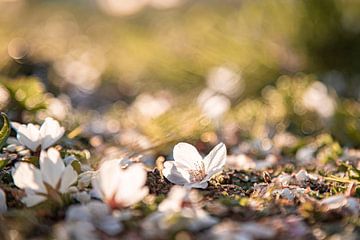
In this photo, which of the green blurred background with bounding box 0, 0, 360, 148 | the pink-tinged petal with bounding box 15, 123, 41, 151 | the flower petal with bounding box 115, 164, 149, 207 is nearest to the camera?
the flower petal with bounding box 115, 164, 149, 207

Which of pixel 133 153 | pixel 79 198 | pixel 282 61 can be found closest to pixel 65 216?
pixel 79 198

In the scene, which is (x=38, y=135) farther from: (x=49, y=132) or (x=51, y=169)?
(x=51, y=169)

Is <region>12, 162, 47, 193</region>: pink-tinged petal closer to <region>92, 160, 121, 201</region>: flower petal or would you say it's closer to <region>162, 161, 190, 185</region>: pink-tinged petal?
<region>92, 160, 121, 201</region>: flower petal

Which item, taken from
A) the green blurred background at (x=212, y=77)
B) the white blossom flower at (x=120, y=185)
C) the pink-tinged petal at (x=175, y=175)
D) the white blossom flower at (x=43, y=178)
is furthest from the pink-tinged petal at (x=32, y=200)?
the green blurred background at (x=212, y=77)

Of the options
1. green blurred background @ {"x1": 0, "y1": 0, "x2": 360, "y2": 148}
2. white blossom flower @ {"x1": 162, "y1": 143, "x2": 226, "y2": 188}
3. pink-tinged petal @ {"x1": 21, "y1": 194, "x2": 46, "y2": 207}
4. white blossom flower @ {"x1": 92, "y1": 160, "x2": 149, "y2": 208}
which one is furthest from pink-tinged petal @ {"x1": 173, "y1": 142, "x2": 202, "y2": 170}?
green blurred background @ {"x1": 0, "y1": 0, "x2": 360, "y2": 148}

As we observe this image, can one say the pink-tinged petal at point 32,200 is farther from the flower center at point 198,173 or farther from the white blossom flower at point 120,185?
the flower center at point 198,173

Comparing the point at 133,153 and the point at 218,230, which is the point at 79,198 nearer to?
the point at 218,230

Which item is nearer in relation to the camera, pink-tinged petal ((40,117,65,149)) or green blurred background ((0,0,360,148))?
pink-tinged petal ((40,117,65,149))
